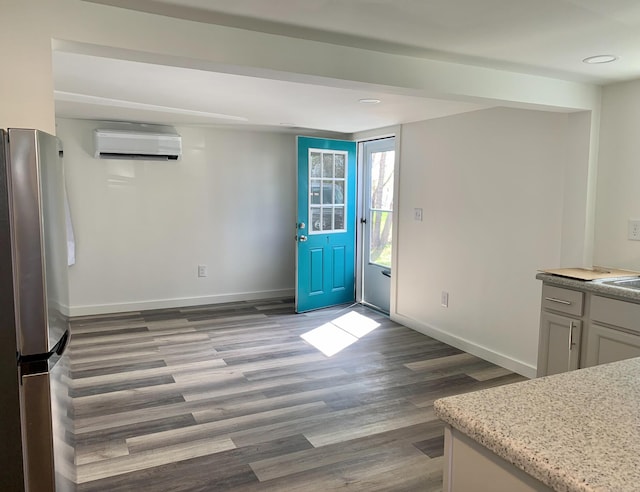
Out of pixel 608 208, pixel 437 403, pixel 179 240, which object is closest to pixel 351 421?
pixel 437 403

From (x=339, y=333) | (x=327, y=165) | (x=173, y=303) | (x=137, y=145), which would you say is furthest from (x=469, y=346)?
(x=137, y=145)

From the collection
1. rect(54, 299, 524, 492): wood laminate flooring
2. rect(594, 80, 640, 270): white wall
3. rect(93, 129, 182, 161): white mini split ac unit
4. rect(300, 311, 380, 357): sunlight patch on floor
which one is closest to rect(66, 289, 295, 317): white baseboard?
rect(54, 299, 524, 492): wood laminate flooring

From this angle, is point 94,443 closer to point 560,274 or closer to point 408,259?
point 560,274

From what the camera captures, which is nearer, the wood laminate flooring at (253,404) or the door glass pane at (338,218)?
the wood laminate flooring at (253,404)

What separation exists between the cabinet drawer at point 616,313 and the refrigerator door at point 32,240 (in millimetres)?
2543

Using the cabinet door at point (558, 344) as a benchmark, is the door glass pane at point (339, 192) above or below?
above

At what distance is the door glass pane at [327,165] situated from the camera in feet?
18.3

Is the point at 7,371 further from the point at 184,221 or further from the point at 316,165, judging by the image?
the point at 316,165

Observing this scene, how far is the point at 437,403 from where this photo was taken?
3.82 ft

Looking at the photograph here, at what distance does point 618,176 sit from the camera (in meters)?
3.09

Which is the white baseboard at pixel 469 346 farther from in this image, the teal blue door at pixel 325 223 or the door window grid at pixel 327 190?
the door window grid at pixel 327 190

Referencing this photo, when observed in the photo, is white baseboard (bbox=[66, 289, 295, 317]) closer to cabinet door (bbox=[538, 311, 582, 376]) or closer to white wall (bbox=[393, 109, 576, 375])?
white wall (bbox=[393, 109, 576, 375])

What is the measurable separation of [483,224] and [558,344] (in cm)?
142

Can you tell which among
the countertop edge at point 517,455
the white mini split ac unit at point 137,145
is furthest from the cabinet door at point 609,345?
the white mini split ac unit at point 137,145
